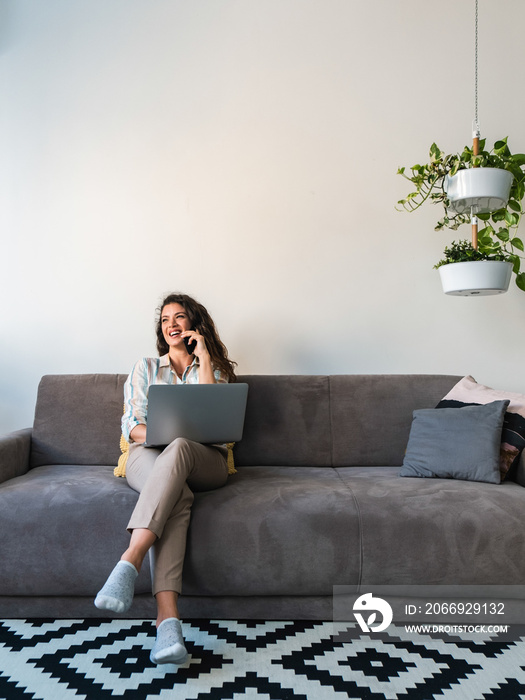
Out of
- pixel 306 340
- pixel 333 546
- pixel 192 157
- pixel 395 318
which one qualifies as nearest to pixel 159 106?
pixel 192 157

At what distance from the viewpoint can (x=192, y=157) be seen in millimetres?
3254

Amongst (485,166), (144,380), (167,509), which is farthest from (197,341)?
(485,166)

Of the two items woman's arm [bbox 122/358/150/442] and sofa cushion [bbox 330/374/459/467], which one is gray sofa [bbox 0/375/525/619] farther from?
sofa cushion [bbox 330/374/459/467]

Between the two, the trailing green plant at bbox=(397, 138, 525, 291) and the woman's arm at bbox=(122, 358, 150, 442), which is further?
the trailing green plant at bbox=(397, 138, 525, 291)

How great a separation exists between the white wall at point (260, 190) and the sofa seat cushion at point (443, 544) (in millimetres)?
1258

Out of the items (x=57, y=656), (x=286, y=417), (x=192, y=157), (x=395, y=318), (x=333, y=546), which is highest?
(x=192, y=157)

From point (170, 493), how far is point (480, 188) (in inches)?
69.5

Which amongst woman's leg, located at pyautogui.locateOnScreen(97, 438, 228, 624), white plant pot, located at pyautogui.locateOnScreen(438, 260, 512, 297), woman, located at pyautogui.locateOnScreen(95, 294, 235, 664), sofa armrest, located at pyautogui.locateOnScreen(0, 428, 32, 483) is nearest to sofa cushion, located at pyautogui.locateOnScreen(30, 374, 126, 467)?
sofa armrest, located at pyautogui.locateOnScreen(0, 428, 32, 483)

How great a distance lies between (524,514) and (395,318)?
4.54ft

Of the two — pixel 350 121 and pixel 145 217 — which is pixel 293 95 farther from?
pixel 145 217

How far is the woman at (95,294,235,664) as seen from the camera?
1.80 m

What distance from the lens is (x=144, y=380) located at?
2.67m

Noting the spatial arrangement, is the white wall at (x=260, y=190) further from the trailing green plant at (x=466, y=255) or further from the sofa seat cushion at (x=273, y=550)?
the sofa seat cushion at (x=273, y=550)

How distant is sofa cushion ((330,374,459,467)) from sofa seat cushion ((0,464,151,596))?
1037 mm
